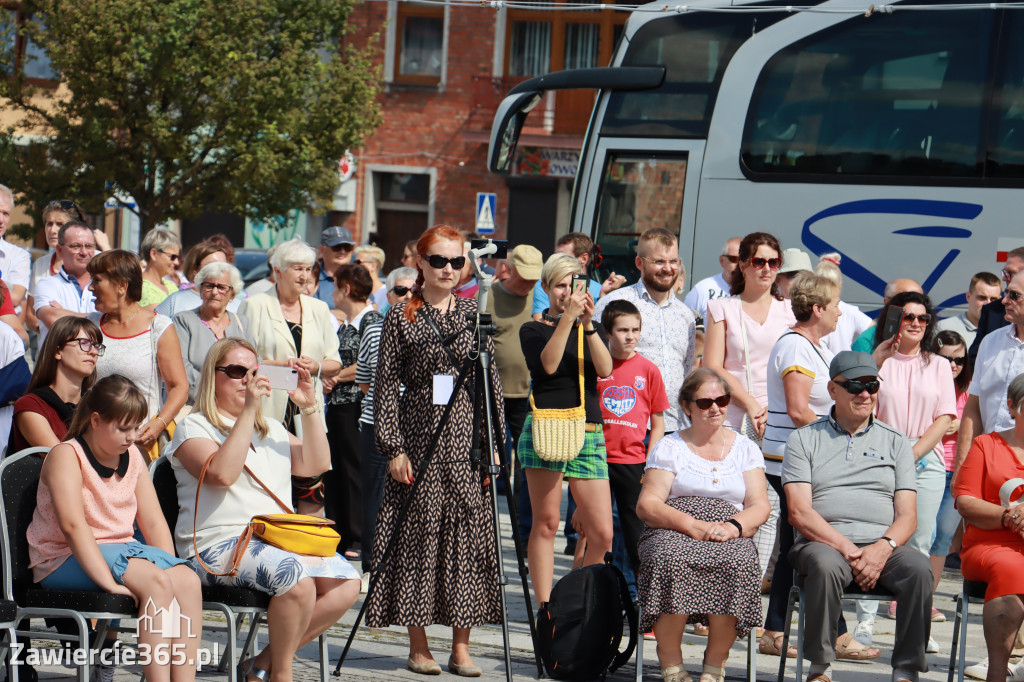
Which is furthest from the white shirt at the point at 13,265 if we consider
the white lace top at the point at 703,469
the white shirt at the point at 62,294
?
the white lace top at the point at 703,469

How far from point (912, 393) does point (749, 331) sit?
3.08ft

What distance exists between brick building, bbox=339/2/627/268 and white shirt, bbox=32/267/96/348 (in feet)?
70.6

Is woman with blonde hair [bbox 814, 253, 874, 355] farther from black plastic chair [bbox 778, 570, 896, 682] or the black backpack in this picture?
the black backpack

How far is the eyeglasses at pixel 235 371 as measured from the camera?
223 inches

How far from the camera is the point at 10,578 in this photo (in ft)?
16.5

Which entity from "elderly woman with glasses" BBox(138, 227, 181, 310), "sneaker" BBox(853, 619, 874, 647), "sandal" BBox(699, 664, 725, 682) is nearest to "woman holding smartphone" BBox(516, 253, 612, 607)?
"sandal" BBox(699, 664, 725, 682)

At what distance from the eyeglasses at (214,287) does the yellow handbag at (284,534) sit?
7.48 ft

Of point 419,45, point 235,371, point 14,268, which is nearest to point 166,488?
point 235,371

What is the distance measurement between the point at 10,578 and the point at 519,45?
26173mm

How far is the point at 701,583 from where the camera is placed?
6066 mm

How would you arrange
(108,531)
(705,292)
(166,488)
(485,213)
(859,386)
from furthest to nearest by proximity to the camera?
(485,213) → (705,292) → (859,386) → (166,488) → (108,531)

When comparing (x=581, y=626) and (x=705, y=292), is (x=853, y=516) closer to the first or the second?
(x=581, y=626)

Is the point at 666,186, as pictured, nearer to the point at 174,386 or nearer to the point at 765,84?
the point at 765,84

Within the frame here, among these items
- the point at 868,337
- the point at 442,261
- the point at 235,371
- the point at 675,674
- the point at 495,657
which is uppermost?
the point at 442,261
